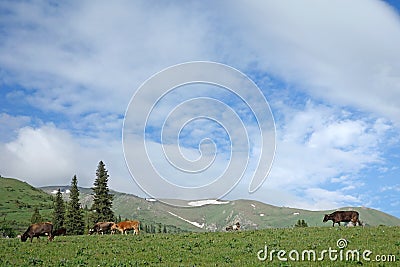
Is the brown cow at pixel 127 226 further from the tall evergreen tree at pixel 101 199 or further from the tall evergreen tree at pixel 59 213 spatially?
the tall evergreen tree at pixel 59 213

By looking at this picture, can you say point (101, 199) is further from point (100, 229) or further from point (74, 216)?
point (100, 229)

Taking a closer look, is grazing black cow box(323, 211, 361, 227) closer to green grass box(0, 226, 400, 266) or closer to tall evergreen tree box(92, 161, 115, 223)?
green grass box(0, 226, 400, 266)

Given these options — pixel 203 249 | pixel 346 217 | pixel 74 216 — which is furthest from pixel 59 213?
pixel 203 249

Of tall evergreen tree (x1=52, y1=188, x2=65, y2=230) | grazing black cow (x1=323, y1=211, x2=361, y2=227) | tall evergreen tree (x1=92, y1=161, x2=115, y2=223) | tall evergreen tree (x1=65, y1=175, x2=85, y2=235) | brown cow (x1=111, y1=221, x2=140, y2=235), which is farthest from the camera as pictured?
tall evergreen tree (x1=52, y1=188, x2=65, y2=230)

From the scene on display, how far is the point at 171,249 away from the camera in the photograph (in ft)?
89.6

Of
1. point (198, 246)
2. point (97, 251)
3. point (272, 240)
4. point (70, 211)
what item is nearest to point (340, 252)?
point (272, 240)

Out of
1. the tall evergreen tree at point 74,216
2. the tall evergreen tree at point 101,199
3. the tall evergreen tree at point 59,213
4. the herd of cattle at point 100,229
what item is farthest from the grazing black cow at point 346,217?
the tall evergreen tree at point 59,213

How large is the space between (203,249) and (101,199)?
57270 millimetres

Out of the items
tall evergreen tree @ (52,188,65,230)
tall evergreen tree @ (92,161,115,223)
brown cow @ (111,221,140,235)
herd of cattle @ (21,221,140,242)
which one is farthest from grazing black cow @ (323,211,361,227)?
tall evergreen tree @ (52,188,65,230)

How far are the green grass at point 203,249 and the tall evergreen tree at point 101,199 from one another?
4804 cm

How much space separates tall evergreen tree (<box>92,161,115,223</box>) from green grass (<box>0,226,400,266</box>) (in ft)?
158

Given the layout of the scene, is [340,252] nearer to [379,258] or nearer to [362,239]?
[379,258]

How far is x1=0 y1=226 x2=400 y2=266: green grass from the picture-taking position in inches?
881

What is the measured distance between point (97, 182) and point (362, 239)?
6313 cm
